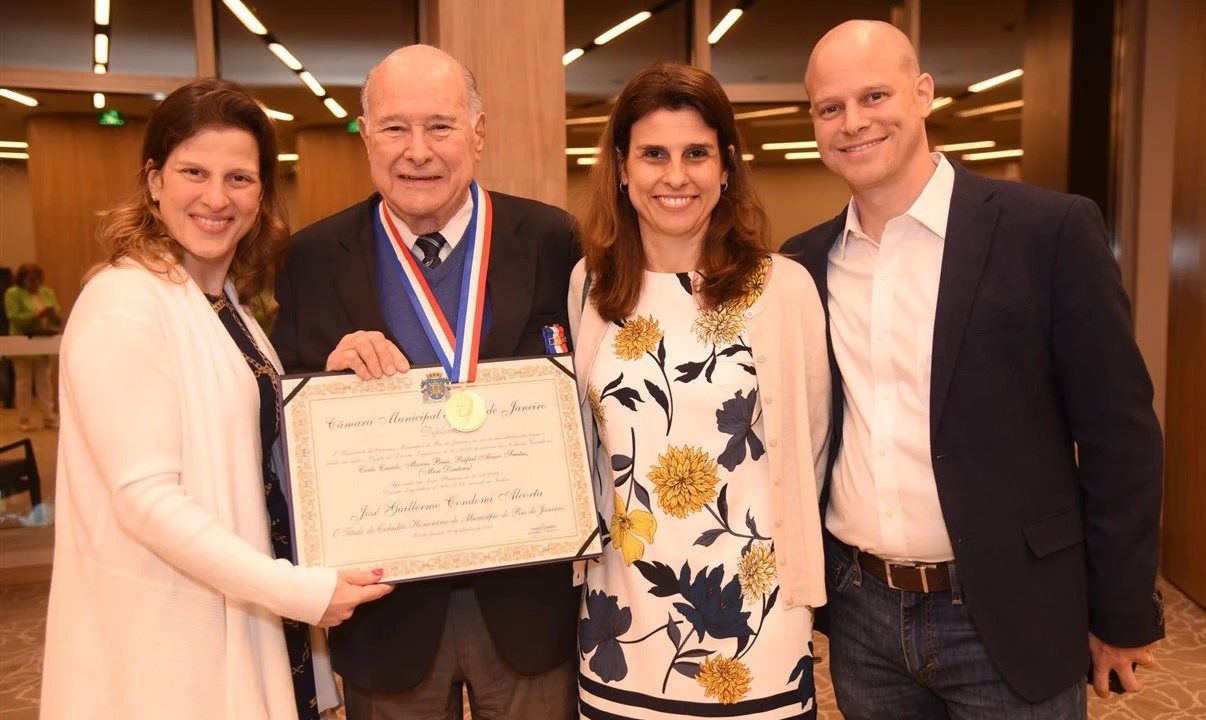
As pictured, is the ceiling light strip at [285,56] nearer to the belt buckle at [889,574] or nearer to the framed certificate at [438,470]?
the framed certificate at [438,470]

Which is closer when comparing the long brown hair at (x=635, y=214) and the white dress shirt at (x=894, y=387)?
the white dress shirt at (x=894, y=387)

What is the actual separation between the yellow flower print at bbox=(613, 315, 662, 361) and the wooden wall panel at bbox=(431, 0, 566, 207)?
314cm

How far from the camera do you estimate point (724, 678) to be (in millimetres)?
1827

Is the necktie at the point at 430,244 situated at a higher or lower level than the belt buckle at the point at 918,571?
higher

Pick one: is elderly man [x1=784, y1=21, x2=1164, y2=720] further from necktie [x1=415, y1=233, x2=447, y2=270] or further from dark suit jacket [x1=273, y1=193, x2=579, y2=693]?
necktie [x1=415, y1=233, x2=447, y2=270]

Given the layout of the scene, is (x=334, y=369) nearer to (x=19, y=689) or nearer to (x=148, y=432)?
(x=148, y=432)

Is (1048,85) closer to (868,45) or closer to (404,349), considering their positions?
(868,45)

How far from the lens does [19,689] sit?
3838mm

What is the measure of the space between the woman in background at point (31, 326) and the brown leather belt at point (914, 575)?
536 centimetres

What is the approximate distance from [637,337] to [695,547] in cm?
44

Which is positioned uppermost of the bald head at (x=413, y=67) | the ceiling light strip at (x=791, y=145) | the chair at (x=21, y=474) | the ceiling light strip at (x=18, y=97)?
the ceiling light strip at (x=18, y=97)

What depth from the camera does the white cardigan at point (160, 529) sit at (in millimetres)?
1628

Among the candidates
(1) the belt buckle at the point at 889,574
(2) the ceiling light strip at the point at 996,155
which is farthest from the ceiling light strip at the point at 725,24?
(1) the belt buckle at the point at 889,574

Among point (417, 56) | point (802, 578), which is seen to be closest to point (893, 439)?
point (802, 578)
